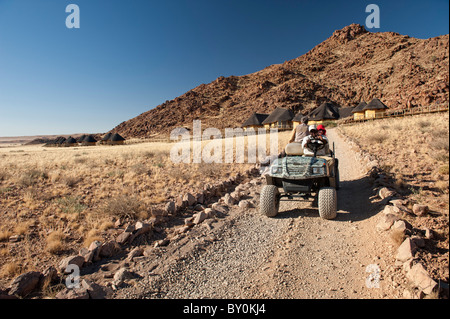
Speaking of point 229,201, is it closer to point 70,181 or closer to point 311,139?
point 311,139

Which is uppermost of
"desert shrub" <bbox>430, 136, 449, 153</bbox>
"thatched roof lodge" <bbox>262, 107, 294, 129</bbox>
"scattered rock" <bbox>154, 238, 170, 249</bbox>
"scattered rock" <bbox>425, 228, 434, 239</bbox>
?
"thatched roof lodge" <bbox>262, 107, 294, 129</bbox>

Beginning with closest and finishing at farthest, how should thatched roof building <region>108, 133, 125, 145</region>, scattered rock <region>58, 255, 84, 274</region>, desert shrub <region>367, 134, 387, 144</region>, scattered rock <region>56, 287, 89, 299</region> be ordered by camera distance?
1. scattered rock <region>56, 287, 89, 299</region>
2. scattered rock <region>58, 255, 84, 274</region>
3. desert shrub <region>367, 134, 387, 144</region>
4. thatched roof building <region>108, 133, 125, 145</region>

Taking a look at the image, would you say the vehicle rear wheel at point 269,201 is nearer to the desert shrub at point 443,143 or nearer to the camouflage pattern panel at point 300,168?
the camouflage pattern panel at point 300,168

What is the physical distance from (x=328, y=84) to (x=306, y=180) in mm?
96415

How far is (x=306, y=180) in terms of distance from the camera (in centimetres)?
504

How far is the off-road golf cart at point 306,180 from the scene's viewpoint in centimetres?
470

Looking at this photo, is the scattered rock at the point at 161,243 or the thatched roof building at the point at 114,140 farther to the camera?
the thatched roof building at the point at 114,140

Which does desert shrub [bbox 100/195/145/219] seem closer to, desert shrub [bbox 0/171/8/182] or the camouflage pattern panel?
the camouflage pattern panel

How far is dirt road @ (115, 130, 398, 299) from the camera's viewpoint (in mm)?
2871

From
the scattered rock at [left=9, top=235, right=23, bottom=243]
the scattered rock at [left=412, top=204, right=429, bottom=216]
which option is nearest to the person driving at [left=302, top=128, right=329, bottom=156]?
the scattered rock at [left=412, top=204, right=429, bottom=216]

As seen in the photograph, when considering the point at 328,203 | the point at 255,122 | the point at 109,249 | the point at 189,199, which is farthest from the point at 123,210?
the point at 255,122

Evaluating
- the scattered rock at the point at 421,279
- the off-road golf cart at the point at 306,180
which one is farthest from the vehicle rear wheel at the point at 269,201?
the scattered rock at the point at 421,279

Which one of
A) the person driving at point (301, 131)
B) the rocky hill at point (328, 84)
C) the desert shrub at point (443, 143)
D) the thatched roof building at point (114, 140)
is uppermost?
the rocky hill at point (328, 84)
